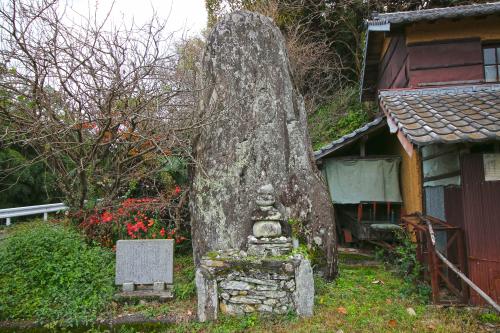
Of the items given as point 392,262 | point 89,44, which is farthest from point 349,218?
point 89,44

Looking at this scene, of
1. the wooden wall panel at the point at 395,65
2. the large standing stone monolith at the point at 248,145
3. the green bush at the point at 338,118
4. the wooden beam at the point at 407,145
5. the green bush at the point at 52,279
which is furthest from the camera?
the green bush at the point at 338,118

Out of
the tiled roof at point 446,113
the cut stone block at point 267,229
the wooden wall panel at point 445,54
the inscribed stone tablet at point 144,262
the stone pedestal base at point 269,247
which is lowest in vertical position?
the inscribed stone tablet at point 144,262

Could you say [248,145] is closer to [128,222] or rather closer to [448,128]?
[128,222]

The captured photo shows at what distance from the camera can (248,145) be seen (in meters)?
7.11

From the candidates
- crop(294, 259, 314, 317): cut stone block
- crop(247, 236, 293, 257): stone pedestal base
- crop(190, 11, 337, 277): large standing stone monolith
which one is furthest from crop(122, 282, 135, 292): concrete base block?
crop(294, 259, 314, 317): cut stone block

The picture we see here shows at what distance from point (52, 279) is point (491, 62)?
34.8 feet

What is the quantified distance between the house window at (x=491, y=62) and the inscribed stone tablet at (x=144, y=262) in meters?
8.33

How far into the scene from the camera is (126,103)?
670 cm

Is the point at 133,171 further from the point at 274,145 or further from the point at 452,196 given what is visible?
the point at 452,196

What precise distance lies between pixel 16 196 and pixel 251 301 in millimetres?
12088

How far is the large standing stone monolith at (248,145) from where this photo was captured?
6898 millimetres

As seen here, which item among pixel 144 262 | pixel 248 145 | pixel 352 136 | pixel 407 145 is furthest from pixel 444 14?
pixel 144 262

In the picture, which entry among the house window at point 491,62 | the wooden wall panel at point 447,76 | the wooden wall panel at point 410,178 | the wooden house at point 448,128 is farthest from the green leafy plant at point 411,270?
the house window at point 491,62

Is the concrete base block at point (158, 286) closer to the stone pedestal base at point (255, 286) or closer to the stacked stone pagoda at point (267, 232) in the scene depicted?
the stone pedestal base at point (255, 286)
